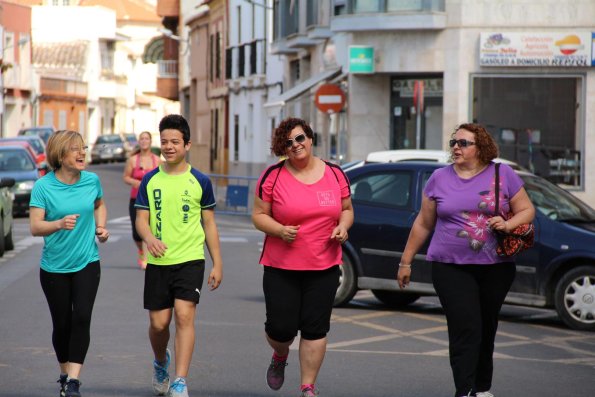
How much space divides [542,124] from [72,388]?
2342cm

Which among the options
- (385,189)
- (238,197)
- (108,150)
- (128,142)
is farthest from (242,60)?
(385,189)

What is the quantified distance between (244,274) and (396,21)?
14.5 m

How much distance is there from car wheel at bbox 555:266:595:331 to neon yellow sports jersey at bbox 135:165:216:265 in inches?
208

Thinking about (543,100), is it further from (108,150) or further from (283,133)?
(108,150)

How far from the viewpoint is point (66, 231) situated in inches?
340

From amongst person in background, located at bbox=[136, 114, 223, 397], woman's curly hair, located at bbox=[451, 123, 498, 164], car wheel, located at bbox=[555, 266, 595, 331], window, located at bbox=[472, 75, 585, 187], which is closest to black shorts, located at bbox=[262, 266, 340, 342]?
person in background, located at bbox=[136, 114, 223, 397]

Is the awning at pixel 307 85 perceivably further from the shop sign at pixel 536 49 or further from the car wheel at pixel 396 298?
the car wheel at pixel 396 298

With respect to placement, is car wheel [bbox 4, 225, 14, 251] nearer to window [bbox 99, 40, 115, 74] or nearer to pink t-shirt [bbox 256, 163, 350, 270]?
pink t-shirt [bbox 256, 163, 350, 270]

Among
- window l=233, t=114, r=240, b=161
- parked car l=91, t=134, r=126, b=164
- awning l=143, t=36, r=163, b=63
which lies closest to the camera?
window l=233, t=114, r=240, b=161

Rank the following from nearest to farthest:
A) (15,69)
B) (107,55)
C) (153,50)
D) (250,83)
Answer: (250,83) → (15,69) → (153,50) → (107,55)

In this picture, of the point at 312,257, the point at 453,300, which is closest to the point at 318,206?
the point at 312,257

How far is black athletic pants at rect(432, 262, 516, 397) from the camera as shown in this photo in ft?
27.1

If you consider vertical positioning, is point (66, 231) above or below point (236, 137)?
below

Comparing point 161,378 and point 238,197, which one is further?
point 238,197
